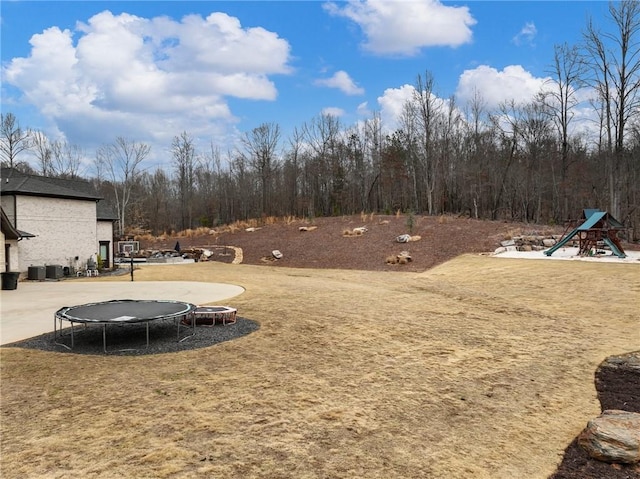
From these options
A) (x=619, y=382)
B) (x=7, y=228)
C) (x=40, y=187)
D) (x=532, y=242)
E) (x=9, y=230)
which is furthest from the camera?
(x=532, y=242)

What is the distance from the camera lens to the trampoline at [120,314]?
729cm

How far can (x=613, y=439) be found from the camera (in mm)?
3920

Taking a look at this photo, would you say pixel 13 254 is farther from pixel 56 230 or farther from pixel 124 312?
pixel 124 312

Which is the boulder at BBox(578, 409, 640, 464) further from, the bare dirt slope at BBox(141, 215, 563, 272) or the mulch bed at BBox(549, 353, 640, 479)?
the bare dirt slope at BBox(141, 215, 563, 272)

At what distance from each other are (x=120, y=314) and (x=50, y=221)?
46.4 feet

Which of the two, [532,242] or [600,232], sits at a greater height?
[600,232]

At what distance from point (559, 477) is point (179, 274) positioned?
1681cm

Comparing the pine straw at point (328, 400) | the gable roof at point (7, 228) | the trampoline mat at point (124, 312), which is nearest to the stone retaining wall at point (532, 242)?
the pine straw at point (328, 400)

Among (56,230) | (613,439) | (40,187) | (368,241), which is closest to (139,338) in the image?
(613,439)

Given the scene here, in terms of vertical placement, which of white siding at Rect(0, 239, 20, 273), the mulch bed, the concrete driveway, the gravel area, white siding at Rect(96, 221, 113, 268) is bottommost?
the mulch bed

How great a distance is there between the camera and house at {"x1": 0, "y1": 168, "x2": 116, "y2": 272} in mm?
17828

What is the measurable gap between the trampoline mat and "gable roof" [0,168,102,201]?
12.5 metres

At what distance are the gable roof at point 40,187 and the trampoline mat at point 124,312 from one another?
41.0ft

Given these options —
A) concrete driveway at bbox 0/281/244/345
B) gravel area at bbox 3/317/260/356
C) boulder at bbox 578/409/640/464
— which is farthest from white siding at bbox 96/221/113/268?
boulder at bbox 578/409/640/464
